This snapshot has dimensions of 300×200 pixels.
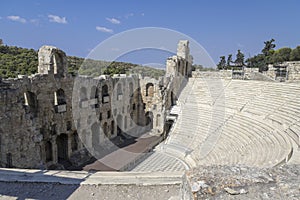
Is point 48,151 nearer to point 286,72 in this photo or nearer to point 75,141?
point 75,141

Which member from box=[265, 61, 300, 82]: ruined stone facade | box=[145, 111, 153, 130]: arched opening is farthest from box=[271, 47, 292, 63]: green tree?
box=[145, 111, 153, 130]: arched opening

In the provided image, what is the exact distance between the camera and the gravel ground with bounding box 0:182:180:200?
4.70 meters

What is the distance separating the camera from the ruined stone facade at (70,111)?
9778mm

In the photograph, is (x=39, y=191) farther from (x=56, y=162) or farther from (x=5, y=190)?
(x=56, y=162)

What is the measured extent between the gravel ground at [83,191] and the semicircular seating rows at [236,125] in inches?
170

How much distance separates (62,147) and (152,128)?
26.8 feet

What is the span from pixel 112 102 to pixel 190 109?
19.4 ft

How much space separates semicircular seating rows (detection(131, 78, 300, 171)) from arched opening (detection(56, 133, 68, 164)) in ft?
14.8

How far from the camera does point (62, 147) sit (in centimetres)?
1416

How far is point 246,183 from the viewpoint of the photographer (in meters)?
2.64

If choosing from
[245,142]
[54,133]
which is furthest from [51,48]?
[245,142]

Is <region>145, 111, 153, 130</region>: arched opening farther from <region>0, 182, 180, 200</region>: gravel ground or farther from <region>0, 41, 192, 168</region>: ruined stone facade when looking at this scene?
<region>0, 182, 180, 200</region>: gravel ground

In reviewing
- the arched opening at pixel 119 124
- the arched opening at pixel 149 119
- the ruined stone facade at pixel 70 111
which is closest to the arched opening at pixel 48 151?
the ruined stone facade at pixel 70 111

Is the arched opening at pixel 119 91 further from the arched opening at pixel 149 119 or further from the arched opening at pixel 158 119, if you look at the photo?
the arched opening at pixel 158 119
